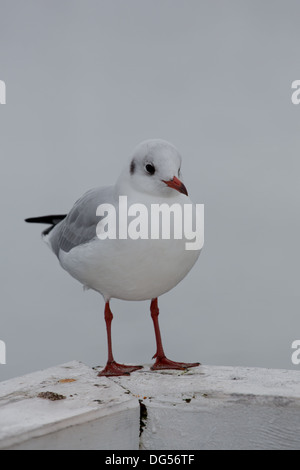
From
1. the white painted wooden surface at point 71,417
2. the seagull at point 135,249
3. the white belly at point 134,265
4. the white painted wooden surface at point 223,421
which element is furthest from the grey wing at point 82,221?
the white painted wooden surface at point 223,421

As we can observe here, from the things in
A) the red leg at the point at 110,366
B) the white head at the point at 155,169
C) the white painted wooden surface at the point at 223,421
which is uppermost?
the white head at the point at 155,169

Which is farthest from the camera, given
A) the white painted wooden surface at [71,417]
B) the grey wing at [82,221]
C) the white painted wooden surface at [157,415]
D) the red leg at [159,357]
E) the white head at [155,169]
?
the red leg at [159,357]

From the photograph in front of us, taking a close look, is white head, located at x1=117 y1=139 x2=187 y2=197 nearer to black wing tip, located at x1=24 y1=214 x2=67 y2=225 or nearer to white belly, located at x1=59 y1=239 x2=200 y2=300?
white belly, located at x1=59 y1=239 x2=200 y2=300

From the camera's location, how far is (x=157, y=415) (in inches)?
156

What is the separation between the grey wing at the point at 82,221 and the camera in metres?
4.64

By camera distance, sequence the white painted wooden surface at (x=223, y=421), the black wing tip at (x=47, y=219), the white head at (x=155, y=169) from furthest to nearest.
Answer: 1. the black wing tip at (x=47, y=219)
2. the white head at (x=155, y=169)
3. the white painted wooden surface at (x=223, y=421)

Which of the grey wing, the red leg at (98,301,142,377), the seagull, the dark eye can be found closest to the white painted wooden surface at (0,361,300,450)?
the red leg at (98,301,142,377)

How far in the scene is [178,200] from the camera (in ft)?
14.4

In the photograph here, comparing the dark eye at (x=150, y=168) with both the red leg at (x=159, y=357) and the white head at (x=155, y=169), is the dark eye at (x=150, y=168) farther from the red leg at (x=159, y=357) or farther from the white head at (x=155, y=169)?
the red leg at (x=159, y=357)

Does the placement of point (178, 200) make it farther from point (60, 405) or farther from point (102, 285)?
point (60, 405)

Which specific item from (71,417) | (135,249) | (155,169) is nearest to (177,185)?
(155,169)
